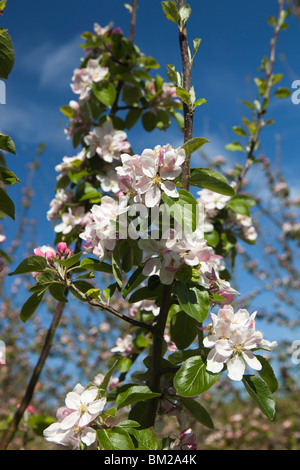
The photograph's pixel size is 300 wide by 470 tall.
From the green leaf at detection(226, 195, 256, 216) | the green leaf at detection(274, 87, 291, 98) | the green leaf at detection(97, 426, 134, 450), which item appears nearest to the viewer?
the green leaf at detection(97, 426, 134, 450)

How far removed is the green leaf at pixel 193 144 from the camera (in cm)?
96

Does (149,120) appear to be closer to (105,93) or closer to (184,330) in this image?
(105,93)

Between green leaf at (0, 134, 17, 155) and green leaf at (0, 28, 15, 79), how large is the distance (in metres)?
0.18

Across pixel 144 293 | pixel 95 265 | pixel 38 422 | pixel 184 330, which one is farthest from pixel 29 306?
pixel 38 422

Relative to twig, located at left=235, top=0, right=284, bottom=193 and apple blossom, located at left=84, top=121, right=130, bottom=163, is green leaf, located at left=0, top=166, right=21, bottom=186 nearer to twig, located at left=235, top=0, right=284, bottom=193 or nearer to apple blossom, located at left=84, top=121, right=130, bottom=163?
apple blossom, located at left=84, top=121, right=130, bottom=163

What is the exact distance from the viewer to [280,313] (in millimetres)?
5699

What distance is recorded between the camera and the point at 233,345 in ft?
3.11

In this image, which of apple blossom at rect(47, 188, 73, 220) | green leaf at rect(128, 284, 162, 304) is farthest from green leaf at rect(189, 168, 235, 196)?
apple blossom at rect(47, 188, 73, 220)

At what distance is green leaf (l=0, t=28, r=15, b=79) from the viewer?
1034 mm

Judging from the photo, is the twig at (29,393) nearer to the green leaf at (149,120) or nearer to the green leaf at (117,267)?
the green leaf at (117,267)

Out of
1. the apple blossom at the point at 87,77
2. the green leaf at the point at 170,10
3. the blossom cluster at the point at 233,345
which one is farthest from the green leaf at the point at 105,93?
the blossom cluster at the point at 233,345

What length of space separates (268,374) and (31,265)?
64 cm
